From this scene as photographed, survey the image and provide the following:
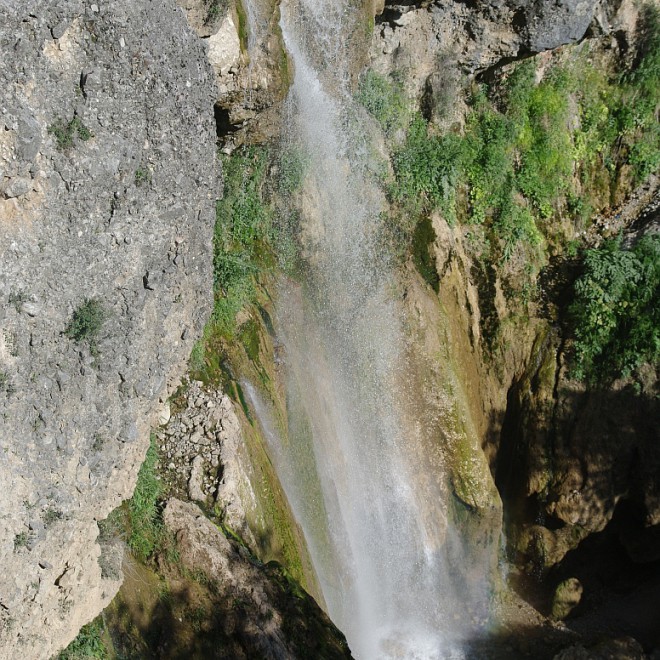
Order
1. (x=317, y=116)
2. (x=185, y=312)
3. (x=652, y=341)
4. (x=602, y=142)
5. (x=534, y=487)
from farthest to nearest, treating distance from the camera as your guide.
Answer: (x=602, y=142) < (x=534, y=487) < (x=652, y=341) < (x=317, y=116) < (x=185, y=312)

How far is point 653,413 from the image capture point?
1085 centimetres

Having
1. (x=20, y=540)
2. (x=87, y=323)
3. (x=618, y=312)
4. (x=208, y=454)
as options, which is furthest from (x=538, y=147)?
(x=20, y=540)

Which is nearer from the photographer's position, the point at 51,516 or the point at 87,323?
the point at 51,516

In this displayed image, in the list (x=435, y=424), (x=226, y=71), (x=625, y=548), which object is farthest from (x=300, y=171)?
(x=625, y=548)

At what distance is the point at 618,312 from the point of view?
1105cm

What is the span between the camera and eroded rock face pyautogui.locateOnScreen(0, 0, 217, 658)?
6.05 metres

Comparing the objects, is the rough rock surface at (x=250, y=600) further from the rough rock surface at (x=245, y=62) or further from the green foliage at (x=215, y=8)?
the green foliage at (x=215, y=8)

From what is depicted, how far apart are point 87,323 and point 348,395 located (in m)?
4.43

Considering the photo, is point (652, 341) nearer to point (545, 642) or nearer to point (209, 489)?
point (545, 642)

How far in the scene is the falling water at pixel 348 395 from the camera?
9.55m

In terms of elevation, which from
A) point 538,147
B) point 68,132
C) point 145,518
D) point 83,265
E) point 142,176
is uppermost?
point 538,147

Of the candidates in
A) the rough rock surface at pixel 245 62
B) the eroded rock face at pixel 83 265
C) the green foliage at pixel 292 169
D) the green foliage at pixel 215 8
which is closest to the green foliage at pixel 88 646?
the eroded rock face at pixel 83 265

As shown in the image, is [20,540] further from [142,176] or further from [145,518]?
[142,176]

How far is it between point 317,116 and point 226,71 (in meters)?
1.83
